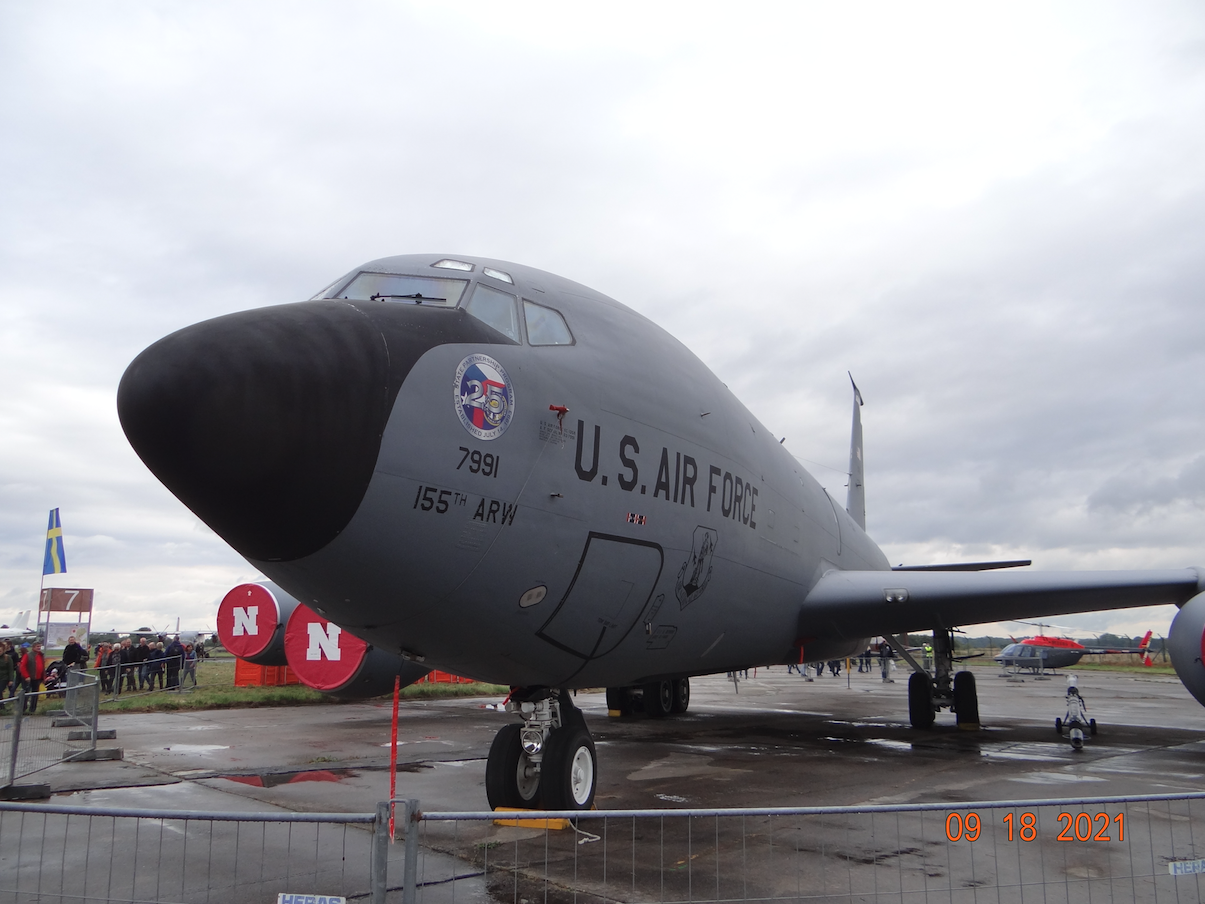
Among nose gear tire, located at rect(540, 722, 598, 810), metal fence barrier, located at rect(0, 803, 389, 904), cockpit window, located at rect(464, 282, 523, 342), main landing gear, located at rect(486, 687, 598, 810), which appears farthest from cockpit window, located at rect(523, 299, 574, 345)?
metal fence barrier, located at rect(0, 803, 389, 904)

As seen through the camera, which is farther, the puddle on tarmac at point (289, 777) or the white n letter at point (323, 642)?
the white n letter at point (323, 642)

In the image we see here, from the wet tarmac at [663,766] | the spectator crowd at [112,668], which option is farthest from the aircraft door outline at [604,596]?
the spectator crowd at [112,668]

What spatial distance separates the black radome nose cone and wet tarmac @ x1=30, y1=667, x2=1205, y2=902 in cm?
256

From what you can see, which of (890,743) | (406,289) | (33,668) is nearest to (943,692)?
(890,743)

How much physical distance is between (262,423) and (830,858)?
495cm

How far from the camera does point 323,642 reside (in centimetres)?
1015

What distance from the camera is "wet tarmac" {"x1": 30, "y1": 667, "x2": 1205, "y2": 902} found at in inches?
275

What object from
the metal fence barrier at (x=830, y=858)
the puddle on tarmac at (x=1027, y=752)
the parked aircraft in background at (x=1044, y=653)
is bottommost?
the parked aircraft in background at (x=1044, y=653)

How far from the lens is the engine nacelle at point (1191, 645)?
11.0 m

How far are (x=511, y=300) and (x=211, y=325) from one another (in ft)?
7.96

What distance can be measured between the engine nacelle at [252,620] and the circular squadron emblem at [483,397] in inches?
308
